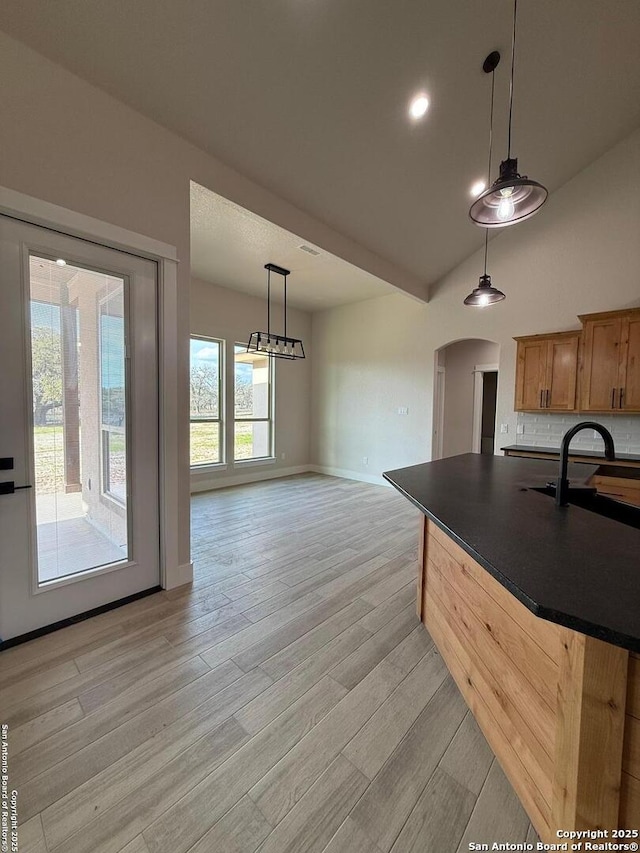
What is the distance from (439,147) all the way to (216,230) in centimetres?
222

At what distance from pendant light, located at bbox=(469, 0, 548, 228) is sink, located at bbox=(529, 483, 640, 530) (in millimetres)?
1413

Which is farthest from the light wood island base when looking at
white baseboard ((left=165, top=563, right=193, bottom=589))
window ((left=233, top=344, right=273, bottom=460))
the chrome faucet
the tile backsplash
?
window ((left=233, top=344, right=273, bottom=460))

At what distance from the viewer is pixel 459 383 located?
259 inches

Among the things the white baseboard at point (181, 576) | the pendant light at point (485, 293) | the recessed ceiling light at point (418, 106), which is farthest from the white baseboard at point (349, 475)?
the recessed ceiling light at point (418, 106)

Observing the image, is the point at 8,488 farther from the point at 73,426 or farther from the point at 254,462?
the point at 254,462

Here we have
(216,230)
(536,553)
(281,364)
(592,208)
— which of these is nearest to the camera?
(536,553)

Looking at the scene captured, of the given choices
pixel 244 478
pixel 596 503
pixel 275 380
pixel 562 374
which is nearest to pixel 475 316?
pixel 562 374

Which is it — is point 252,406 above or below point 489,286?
below

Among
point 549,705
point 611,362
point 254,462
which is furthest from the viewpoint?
point 254,462

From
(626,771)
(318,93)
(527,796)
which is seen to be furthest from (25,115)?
(527,796)

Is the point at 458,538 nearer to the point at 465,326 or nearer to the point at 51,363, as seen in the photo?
the point at 51,363

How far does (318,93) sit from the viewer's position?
7.64ft

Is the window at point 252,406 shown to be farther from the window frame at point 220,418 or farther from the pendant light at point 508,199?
the pendant light at point 508,199

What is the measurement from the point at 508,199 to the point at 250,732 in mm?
2756
